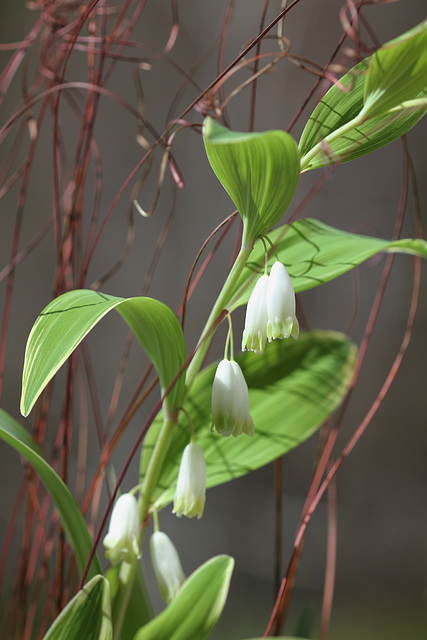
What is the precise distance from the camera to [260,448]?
1.45 ft

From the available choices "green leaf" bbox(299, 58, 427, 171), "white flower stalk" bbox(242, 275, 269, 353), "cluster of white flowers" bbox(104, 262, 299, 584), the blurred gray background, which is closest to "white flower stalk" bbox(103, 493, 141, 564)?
"cluster of white flowers" bbox(104, 262, 299, 584)

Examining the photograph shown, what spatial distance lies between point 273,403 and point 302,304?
76 centimetres

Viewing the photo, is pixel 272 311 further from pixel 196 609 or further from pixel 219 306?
pixel 196 609

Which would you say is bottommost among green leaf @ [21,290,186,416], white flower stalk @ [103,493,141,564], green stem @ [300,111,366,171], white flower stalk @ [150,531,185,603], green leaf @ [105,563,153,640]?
green leaf @ [105,563,153,640]

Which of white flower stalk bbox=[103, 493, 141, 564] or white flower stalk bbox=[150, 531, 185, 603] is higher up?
white flower stalk bbox=[103, 493, 141, 564]

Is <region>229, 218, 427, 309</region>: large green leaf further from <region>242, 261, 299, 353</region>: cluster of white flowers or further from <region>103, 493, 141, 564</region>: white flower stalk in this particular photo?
<region>103, 493, 141, 564</region>: white flower stalk

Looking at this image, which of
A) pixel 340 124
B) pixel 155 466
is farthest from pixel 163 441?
pixel 340 124

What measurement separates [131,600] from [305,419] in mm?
221

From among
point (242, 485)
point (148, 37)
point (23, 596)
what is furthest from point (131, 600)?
point (148, 37)

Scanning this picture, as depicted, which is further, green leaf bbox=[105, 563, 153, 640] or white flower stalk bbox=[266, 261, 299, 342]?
green leaf bbox=[105, 563, 153, 640]

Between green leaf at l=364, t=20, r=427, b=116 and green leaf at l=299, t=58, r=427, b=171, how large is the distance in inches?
0.7

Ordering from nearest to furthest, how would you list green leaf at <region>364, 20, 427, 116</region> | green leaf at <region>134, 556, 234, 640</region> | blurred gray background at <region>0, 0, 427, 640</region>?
green leaf at <region>364, 20, 427, 116</region> → green leaf at <region>134, 556, 234, 640</region> → blurred gray background at <region>0, 0, 427, 640</region>

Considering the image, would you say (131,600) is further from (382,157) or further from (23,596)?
(382,157)

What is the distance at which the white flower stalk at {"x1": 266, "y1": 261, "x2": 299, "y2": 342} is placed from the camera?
0.97 ft
